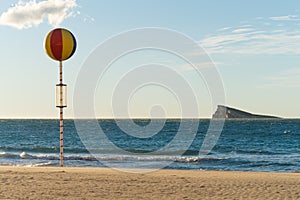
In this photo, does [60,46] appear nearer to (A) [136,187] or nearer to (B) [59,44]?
(B) [59,44]

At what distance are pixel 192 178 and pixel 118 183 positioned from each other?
7.68ft

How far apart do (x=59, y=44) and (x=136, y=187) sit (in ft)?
16.6

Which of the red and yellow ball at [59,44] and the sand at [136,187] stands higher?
the red and yellow ball at [59,44]

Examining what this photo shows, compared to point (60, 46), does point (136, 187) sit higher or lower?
lower

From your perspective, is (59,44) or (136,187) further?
(59,44)

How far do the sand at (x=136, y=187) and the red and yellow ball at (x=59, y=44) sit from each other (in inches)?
140

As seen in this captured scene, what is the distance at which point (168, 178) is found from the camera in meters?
13.5

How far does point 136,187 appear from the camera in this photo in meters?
11.8

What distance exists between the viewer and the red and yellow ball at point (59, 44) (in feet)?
46.8

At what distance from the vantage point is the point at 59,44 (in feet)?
46.8

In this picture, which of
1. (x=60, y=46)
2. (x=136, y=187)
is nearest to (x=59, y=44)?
(x=60, y=46)

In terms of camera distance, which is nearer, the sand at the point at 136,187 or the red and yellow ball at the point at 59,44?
the sand at the point at 136,187

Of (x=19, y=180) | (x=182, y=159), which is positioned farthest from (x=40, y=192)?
(x=182, y=159)

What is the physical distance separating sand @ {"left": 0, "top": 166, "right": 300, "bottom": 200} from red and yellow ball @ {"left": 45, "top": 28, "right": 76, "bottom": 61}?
355 centimetres
